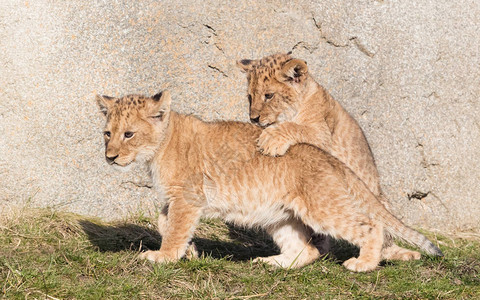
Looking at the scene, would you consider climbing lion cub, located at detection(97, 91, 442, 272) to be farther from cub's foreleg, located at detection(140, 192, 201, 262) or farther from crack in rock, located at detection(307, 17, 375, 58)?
crack in rock, located at detection(307, 17, 375, 58)

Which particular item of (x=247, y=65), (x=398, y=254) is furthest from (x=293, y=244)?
(x=247, y=65)

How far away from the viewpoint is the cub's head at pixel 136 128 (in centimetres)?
582

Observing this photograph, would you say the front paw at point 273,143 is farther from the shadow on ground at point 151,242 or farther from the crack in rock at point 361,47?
the crack in rock at point 361,47

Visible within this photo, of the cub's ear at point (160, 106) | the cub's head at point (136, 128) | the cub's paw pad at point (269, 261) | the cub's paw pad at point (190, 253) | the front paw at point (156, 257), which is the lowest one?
the cub's paw pad at point (269, 261)

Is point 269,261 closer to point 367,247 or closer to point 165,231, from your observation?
point 367,247

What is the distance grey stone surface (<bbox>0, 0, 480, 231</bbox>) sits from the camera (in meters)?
7.52

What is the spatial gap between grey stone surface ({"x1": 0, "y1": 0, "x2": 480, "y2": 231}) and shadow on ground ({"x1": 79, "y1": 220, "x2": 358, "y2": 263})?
2.14 feet

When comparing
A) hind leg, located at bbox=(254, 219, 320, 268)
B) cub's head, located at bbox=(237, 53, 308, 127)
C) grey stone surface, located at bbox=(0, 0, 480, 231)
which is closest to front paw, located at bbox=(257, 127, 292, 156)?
cub's head, located at bbox=(237, 53, 308, 127)

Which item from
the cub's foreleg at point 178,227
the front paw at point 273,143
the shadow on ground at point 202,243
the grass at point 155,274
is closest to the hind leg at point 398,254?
the grass at point 155,274

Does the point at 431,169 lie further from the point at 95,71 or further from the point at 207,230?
the point at 95,71

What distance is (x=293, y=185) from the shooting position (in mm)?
5918

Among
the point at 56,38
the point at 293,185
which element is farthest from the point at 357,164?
the point at 56,38

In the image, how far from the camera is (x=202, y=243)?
7.23 metres

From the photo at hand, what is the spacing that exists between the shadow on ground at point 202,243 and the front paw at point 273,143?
125 cm
